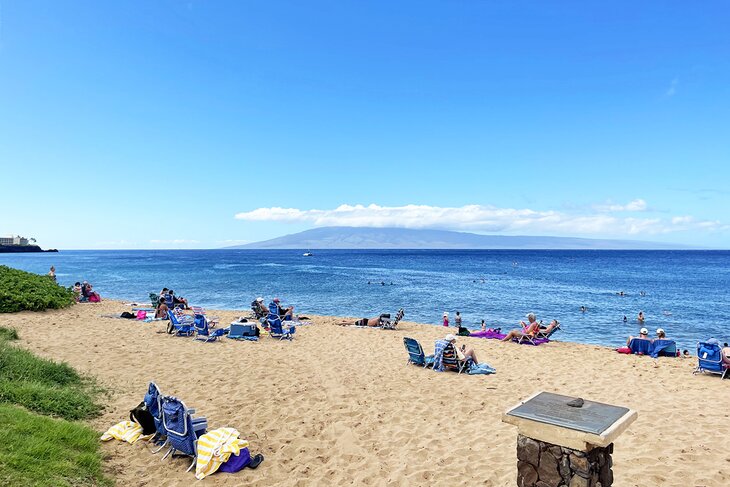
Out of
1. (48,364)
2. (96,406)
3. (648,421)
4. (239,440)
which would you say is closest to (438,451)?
(239,440)

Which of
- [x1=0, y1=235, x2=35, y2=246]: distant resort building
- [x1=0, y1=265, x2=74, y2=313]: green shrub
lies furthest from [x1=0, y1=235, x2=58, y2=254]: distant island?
[x1=0, y1=265, x2=74, y2=313]: green shrub

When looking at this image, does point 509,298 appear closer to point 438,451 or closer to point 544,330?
point 544,330

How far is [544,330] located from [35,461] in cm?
1632

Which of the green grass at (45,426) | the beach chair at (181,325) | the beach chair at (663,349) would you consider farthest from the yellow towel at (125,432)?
the beach chair at (663,349)

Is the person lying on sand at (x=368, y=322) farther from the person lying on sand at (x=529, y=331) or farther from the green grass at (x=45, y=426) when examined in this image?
the green grass at (x=45, y=426)

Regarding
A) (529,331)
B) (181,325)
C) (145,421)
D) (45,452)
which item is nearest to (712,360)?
(529,331)

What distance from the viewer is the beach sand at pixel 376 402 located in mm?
6664

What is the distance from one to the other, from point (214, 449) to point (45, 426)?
2365mm

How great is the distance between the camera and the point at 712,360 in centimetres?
1246

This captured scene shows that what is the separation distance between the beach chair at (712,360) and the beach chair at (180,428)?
1258 cm

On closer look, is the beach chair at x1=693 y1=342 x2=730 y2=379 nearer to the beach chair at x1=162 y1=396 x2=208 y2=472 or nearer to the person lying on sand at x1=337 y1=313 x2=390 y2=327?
the person lying on sand at x1=337 y1=313 x2=390 y2=327

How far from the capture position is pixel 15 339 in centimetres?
1391

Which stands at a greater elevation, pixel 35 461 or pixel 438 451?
pixel 35 461

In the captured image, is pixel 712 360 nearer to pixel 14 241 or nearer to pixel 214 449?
pixel 214 449
